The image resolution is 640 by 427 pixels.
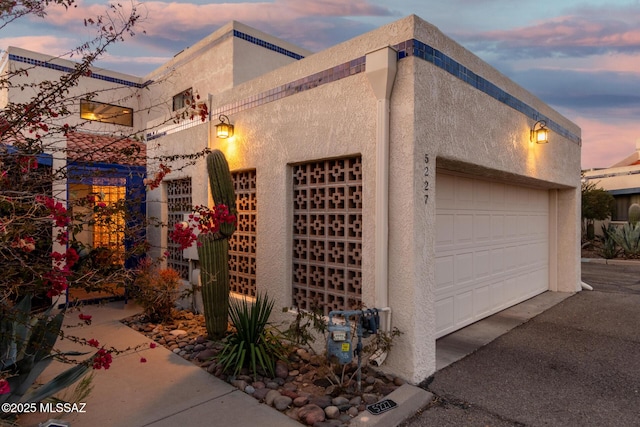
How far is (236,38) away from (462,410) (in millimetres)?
8967

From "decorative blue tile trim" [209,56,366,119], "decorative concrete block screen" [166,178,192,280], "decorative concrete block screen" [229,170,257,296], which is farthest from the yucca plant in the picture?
"decorative concrete block screen" [166,178,192,280]

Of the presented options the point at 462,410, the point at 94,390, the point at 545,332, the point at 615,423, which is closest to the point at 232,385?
the point at 94,390

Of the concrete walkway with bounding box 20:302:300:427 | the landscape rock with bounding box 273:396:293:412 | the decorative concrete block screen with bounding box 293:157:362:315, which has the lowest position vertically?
the concrete walkway with bounding box 20:302:300:427

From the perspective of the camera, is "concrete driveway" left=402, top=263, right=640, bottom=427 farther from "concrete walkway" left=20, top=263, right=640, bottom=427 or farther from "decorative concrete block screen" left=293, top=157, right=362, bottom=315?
"decorative concrete block screen" left=293, top=157, right=362, bottom=315

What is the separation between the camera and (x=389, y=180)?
4.16 meters

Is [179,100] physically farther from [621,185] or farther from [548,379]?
[621,185]

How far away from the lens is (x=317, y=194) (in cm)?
509

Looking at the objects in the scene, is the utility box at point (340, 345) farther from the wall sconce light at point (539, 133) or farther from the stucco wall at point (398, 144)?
the wall sconce light at point (539, 133)

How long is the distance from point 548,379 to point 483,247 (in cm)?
262

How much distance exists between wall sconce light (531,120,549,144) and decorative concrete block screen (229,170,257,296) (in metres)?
4.99

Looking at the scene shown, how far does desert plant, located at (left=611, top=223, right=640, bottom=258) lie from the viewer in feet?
44.9

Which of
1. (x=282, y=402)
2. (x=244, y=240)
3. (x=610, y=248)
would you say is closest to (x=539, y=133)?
(x=244, y=240)

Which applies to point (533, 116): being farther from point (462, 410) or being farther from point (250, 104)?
point (462, 410)

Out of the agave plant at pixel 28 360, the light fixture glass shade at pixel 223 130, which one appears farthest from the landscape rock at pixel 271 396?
the light fixture glass shade at pixel 223 130
